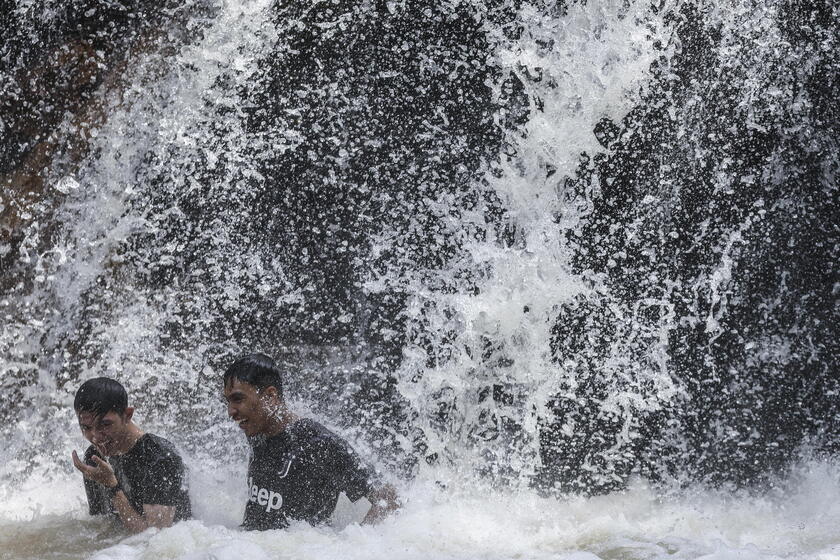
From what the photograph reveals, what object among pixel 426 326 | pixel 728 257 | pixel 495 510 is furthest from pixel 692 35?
pixel 495 510

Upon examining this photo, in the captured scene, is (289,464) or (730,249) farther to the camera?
(730,249)

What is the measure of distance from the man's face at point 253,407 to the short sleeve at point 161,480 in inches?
12.7

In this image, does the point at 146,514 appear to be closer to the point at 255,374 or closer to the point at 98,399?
the point at 98,399

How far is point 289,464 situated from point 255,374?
0.39 meters

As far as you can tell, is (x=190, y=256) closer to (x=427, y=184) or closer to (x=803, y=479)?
(x=427, y=184)

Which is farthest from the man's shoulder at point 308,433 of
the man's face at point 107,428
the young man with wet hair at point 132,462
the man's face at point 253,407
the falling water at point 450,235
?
the falling water at point 450,235

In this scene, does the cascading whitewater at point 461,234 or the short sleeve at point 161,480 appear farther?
the cascading whitewater at point 461,234

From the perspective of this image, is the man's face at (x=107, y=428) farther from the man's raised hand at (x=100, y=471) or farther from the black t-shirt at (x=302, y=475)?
the black t-shirt at (x=302, y=475)

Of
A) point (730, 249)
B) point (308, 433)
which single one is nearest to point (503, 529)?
point (308, 433)

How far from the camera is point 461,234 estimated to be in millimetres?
4742

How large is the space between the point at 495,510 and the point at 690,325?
1.57 meters

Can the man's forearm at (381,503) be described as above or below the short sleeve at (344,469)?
below

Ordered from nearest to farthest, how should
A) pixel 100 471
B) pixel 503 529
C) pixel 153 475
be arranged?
pixel 100 471 < pixel 153 475 < pixel 503 529

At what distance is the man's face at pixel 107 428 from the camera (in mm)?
3277
